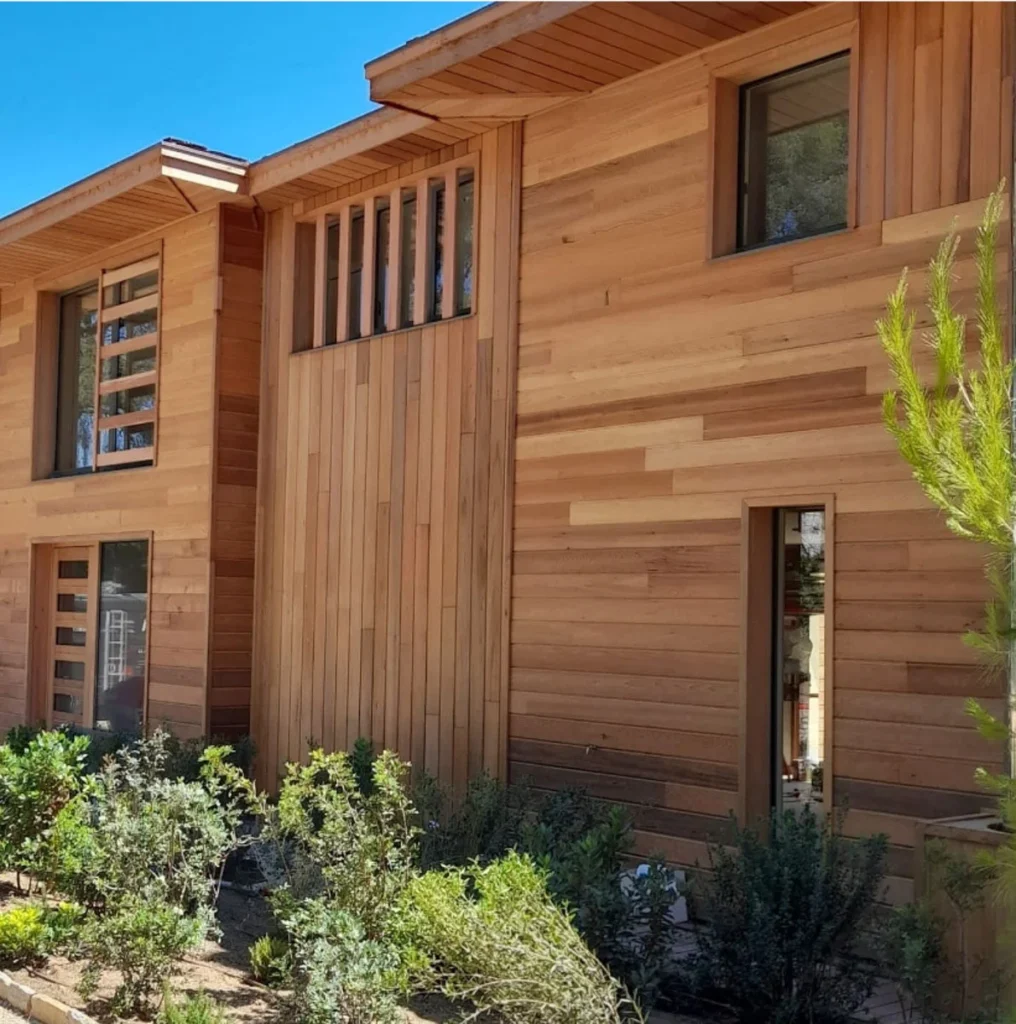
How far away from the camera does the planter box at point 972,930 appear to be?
4.62 meters

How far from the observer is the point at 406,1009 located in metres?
5.29

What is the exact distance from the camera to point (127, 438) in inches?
457

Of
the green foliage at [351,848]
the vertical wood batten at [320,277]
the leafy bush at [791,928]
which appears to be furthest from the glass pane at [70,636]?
the leafy bush at [791,928]

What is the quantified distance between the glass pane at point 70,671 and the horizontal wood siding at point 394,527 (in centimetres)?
260

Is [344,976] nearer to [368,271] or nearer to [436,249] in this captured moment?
[436,249]

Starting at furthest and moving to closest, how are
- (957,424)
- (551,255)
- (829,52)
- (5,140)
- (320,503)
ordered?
(5,140), (320,503), (551,255), (829,52), (957,424)

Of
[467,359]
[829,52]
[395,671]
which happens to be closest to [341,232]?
[467,359]

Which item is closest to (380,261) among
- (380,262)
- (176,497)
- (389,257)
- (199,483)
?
(380,262)

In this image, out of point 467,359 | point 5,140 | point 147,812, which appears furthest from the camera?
point 5,140

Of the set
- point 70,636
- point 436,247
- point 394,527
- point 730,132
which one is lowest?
point 70,636

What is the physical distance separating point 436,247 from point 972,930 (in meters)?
5.83

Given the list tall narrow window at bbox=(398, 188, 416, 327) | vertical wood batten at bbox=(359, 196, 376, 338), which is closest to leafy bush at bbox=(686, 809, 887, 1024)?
tall narrow window at bbox=(398, 188, 416, 327)

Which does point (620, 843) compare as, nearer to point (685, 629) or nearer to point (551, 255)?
point (685, 629)

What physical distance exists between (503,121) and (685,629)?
11.4ft
